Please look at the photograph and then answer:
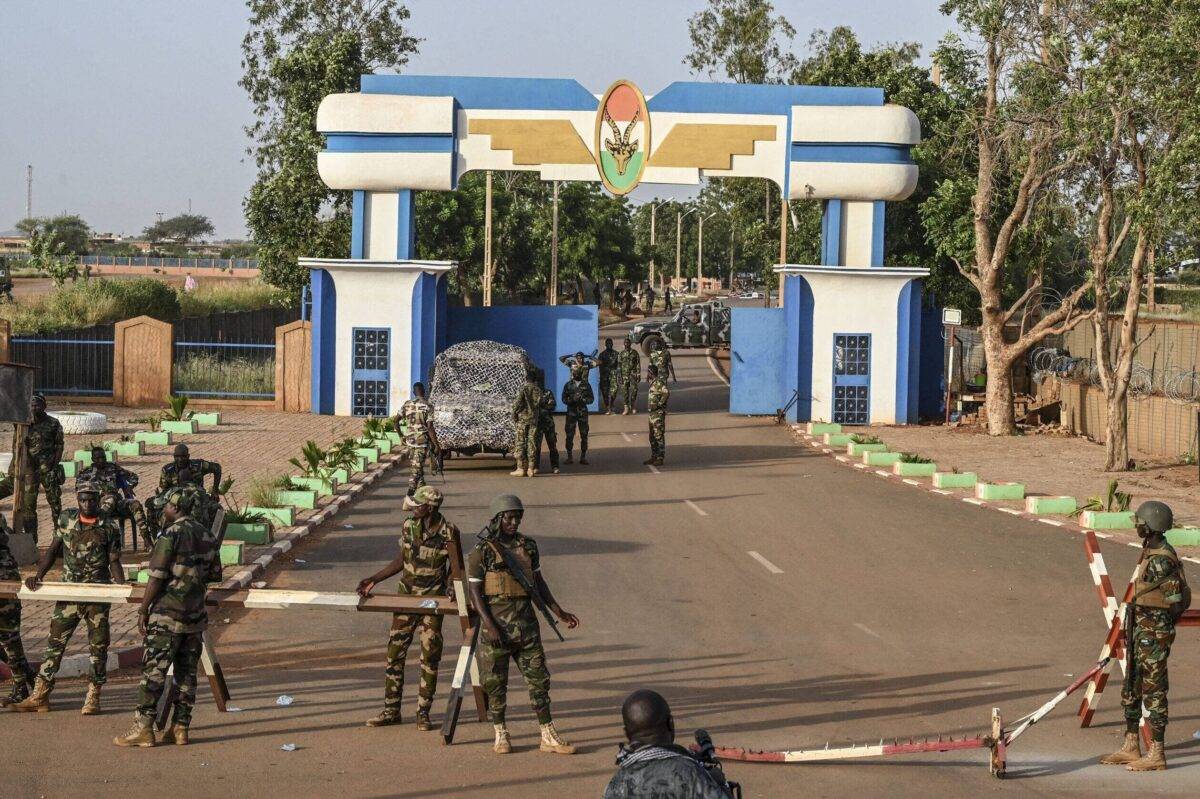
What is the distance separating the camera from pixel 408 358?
33625 mm

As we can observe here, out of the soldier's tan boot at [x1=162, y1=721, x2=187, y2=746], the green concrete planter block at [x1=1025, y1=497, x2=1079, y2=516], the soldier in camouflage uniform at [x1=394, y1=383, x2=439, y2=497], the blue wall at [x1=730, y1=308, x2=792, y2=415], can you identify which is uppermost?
the blue wall at [x1=730, y1=308, x2=792, y2=415]

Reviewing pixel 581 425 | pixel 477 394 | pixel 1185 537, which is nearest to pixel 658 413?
pixel 581 425

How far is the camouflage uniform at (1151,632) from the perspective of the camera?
9828mm

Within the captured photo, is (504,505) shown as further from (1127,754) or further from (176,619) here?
(1127,754)

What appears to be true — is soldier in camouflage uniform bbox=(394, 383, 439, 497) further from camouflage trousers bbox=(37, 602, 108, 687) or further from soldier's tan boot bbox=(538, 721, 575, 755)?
soldier's tan boot bbox=(538, 721, 575, 755)

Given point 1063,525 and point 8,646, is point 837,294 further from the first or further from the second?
point 8,646

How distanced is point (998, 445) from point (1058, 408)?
4653 mm

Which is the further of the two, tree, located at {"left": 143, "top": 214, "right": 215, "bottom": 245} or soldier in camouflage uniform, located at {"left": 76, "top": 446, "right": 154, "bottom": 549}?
tree, located at {"left": 143, "top": 214, "right": 215, "bottom": 245}

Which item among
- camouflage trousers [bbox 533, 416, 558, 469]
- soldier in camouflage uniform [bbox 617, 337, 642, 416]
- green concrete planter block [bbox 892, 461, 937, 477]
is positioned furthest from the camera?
soldier in camouflage uniform [bbox 617, 337, 642, 416]

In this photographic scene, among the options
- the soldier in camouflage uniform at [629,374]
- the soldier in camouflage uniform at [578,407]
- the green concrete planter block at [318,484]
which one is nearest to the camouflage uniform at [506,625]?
the green concrete planter block at [318,484]

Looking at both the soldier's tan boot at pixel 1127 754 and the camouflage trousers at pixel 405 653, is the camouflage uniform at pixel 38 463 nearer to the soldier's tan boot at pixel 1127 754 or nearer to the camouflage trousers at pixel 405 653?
the camouflage trousers at pixel 405 653

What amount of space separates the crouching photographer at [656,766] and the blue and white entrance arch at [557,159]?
28.4m

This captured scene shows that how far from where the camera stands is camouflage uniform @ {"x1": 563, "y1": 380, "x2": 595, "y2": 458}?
25688 mm

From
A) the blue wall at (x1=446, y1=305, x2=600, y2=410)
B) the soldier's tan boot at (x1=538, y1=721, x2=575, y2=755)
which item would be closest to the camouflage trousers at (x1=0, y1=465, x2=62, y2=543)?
the soldier's tan boot at (x1=538, y1=721, x2=575, y2=755)
